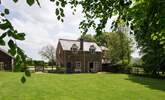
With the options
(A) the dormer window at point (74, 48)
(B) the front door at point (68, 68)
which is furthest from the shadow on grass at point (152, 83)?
(A) the dormer window at point (74, 48)

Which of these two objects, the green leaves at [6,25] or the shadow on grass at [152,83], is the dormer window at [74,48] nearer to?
the shadow on grass at [152,83]

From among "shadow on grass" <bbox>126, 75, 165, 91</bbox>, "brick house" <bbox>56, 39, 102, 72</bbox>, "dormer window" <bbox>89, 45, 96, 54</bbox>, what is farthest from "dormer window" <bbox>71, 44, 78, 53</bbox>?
"shadow on grass" <bbox>126, 75, 165, 91</bbox>

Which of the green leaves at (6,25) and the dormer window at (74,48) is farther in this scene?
the dormer window at (74,48)

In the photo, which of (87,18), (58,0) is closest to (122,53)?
(87,18)

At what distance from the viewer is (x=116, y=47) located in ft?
242

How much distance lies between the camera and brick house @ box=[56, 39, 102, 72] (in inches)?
2514

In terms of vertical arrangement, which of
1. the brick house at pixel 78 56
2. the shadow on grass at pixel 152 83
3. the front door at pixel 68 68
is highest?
the brick house at pixel 78 56

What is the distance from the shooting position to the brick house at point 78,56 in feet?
209

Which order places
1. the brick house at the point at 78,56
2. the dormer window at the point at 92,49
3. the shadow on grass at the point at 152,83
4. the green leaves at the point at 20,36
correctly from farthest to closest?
the dormer window at the point at 92,49 < the brick house at the point at 78,56 < the shadow on grass at the point at 152,83 < the green leaves at the point at 20,36

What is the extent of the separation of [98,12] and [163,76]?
42.6 m

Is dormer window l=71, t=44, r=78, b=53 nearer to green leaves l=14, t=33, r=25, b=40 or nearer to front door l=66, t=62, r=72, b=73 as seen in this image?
front door l=66, t=62, r=72, b=73

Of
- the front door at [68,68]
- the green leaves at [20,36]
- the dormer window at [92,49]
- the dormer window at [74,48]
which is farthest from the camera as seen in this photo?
the dormer window at [92,49]

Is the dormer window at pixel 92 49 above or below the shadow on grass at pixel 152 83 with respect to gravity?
above

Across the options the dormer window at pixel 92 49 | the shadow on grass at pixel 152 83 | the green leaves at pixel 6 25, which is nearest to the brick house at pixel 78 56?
the dormer window at pixel 92 49
